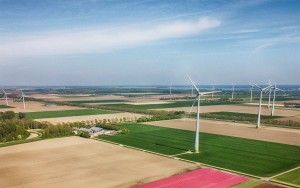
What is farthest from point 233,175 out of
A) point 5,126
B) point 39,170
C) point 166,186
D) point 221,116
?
point 221,116

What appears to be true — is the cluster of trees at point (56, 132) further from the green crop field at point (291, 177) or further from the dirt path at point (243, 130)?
the green crop field at point (291, 177)

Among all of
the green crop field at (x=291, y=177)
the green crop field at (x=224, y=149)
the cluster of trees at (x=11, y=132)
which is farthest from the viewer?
the cluster of trees at (x=11, y=132)

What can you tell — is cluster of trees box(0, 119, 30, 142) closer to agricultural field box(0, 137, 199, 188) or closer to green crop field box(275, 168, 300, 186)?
agricultural field box(0, 137, 199, 188)

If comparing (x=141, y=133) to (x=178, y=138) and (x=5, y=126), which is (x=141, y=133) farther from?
(x=5, y=126)

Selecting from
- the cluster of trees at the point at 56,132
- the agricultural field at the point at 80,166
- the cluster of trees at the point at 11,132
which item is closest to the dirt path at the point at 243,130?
the cluster of trees at the point at 56,132

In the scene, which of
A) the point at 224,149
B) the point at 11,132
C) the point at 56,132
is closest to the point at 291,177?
the point at 224,149

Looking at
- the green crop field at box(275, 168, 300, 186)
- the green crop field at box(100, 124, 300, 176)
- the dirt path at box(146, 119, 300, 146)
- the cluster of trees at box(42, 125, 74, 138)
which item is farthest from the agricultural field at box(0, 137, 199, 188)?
the dirt path at box(146, 119, 300, 146)
